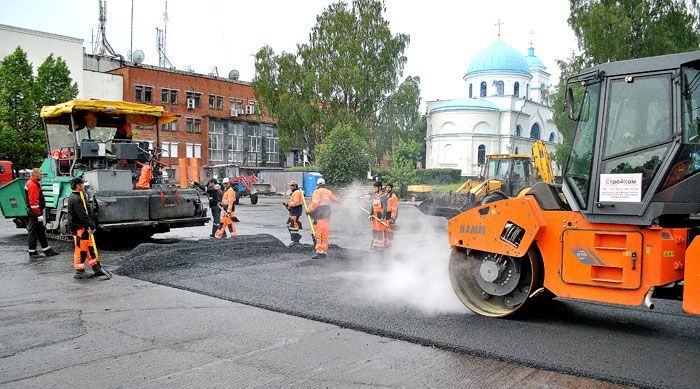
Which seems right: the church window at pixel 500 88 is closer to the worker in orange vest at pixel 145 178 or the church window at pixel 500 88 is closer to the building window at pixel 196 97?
the building window at pixel 196 97

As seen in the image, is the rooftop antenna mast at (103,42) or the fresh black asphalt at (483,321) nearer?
the fresh black asphalt at (483,321)

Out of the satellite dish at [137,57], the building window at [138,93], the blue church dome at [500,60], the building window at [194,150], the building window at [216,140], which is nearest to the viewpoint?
the building window at [138,93]

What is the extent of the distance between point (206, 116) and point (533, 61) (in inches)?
1466

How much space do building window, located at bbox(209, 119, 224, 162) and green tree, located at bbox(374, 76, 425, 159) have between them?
18.2 meters

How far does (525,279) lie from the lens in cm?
581

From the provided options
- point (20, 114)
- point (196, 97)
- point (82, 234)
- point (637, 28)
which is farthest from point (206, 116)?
point (82, 234)

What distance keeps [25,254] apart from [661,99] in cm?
1092

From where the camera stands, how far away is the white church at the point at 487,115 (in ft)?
179

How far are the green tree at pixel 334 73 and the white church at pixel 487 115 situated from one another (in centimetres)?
1698

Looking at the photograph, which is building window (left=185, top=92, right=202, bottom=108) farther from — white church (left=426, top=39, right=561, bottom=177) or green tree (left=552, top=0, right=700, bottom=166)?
green tree (left=552, top=0, right=700, bottom=166)

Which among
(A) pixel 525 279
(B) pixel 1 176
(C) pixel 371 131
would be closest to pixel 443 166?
(C) pixel 371 131

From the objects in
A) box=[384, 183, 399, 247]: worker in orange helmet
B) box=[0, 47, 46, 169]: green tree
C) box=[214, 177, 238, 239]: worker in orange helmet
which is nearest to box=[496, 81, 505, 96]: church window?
box=[0, 47, 46, 169]: green tree

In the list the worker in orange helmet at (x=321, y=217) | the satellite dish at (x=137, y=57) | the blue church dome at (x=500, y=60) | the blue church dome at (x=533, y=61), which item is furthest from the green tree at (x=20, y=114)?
the blue church dome at (x=533, y=61)

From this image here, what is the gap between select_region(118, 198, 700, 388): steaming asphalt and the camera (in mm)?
4660
